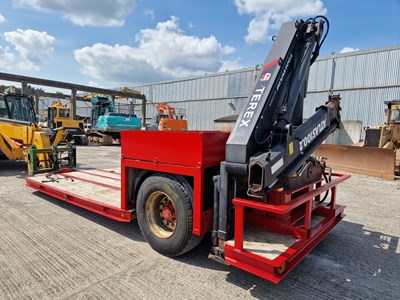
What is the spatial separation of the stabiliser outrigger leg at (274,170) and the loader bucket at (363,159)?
22.3 ft

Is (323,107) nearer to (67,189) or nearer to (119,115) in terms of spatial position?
(67,189)

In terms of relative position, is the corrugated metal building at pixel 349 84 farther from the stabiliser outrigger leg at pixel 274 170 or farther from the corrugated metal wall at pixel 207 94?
the stabiliser outrigger leg at pixel 274 170

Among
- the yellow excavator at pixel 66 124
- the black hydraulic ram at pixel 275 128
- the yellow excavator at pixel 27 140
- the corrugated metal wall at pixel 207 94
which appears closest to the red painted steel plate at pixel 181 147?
the black hydraulic ram at pixel 275 128

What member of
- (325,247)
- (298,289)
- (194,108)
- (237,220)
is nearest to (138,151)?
(237,220)

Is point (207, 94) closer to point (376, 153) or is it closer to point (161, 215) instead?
point (376, 153)

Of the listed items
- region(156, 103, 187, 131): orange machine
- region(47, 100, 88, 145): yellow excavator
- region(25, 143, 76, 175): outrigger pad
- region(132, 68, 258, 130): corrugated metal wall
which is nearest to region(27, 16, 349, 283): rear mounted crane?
region(25, 143, 76, 175): outrigger pad

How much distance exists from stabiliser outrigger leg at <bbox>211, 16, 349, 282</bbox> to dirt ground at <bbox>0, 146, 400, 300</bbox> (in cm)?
31

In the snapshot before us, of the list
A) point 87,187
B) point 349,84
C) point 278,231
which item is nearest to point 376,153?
point 278,231

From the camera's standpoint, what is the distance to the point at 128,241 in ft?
11.7

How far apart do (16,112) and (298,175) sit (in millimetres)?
10027

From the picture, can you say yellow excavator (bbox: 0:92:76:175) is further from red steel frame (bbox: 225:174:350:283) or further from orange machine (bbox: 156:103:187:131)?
orange machine (bbox: 156:103:187:131)

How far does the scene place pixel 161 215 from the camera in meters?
3.26

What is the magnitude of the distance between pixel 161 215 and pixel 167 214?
0.15m

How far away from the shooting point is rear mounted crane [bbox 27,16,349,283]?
2.49 meters
